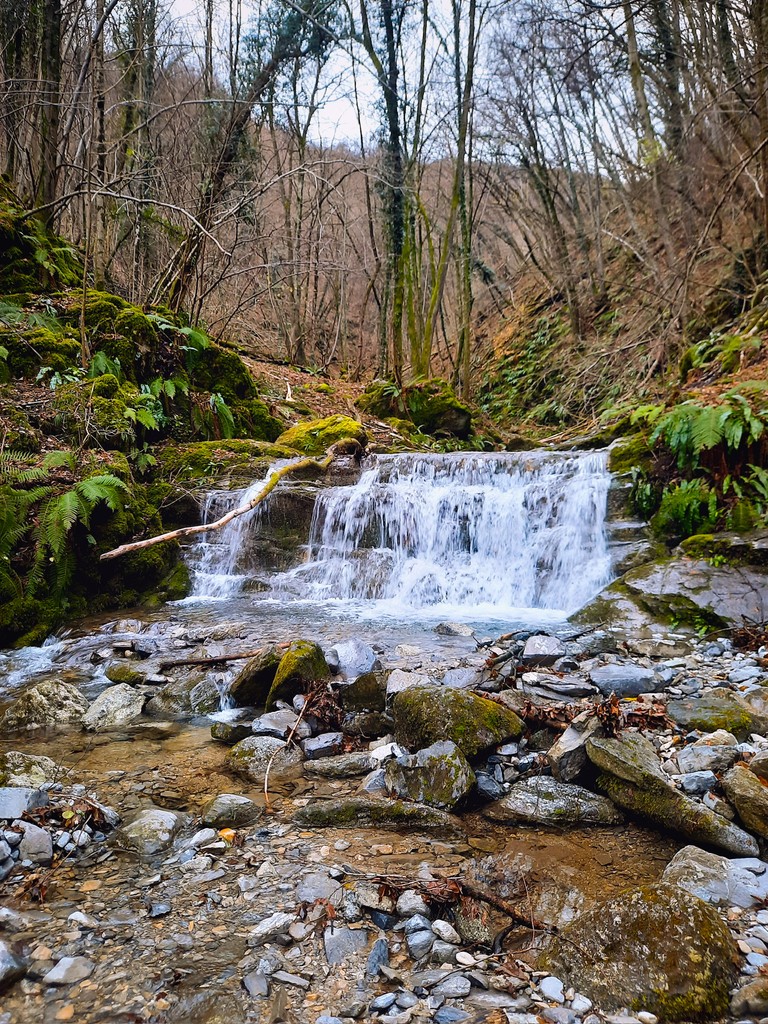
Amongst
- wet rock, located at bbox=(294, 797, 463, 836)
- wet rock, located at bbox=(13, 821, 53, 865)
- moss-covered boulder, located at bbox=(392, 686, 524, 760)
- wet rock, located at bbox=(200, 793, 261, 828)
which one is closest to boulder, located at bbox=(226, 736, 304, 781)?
wet rock, located at bbox=(200, 793, 261, 828)

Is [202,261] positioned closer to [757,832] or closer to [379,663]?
[379,663]

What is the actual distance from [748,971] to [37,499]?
21.4ft

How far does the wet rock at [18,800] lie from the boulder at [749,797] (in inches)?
116

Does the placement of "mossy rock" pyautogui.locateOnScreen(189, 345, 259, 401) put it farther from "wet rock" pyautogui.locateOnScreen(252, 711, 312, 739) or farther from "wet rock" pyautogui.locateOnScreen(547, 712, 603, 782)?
"wet rock" pyautogui.locateOnScreen(547, 712, 603, 782)

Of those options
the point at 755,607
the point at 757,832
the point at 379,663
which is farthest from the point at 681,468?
the point at 757,832

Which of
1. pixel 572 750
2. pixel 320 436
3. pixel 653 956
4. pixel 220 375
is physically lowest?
pixel 572 750

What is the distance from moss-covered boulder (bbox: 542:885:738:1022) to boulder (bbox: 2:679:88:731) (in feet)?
10.8

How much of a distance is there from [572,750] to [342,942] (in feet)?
4.69

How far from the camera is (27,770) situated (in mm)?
2824

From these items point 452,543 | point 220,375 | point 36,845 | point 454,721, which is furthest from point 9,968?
point 220,375

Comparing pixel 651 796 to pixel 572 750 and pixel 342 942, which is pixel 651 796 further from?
pixel 342 942

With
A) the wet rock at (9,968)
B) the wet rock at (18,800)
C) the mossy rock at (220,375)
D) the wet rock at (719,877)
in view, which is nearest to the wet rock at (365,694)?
the wet rock at (18,800)

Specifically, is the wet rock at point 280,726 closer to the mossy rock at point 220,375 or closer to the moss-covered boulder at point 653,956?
the moss-covered boulder at point 653,956

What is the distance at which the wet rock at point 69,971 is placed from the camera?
162 cm
